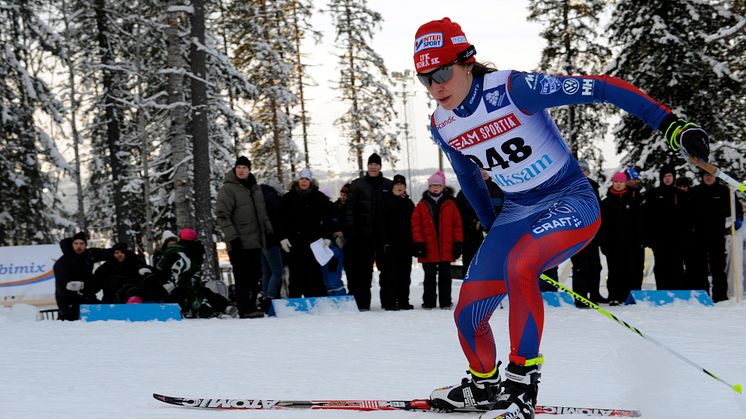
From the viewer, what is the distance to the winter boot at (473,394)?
3.59 metres

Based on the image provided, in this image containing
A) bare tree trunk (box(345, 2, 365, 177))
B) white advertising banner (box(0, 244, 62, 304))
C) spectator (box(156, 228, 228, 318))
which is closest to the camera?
spectator (box(156, 228, 228, 318))

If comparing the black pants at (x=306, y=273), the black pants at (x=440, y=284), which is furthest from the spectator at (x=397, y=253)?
the black pants at (x=306, y=273)

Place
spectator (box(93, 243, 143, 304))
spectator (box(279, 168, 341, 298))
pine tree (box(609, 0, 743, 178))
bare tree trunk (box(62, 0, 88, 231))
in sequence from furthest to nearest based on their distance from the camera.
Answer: bare tree trunk (box(62, 0, 88, 231))
pine tree (box(609, 0, 743, 178))
spectator (box(279, 168, 341, 298))
spectator (box(93, 243, 143, 304))

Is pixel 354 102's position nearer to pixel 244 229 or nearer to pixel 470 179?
pixel 244 229

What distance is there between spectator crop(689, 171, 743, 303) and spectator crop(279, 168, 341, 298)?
4.61 meters

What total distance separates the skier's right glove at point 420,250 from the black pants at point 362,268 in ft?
1.75

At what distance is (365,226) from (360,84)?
20.1 m

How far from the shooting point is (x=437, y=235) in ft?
29.8

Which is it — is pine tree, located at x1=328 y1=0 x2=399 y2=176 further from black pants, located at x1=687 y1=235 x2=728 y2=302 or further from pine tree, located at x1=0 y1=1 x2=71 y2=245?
black pants, located at x1=687 y1=235 x2=728 y2=302

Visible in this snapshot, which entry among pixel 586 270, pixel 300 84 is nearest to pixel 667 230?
pixel 586 270

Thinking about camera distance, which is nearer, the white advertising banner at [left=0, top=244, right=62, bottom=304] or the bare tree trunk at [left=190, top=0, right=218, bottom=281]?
the white advertising banner at [left=0, top=244, right=62, bottom=304]

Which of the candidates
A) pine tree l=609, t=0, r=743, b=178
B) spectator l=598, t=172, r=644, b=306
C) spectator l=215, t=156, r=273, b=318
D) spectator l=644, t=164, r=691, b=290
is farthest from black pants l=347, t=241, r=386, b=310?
pine tree l=609, t=0, r=743, b=178

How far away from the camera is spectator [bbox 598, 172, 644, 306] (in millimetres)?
9062

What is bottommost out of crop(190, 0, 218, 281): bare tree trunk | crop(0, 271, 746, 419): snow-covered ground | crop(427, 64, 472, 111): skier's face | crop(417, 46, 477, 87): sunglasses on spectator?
crop(0, 271, 746, 419): snow-covered ground
